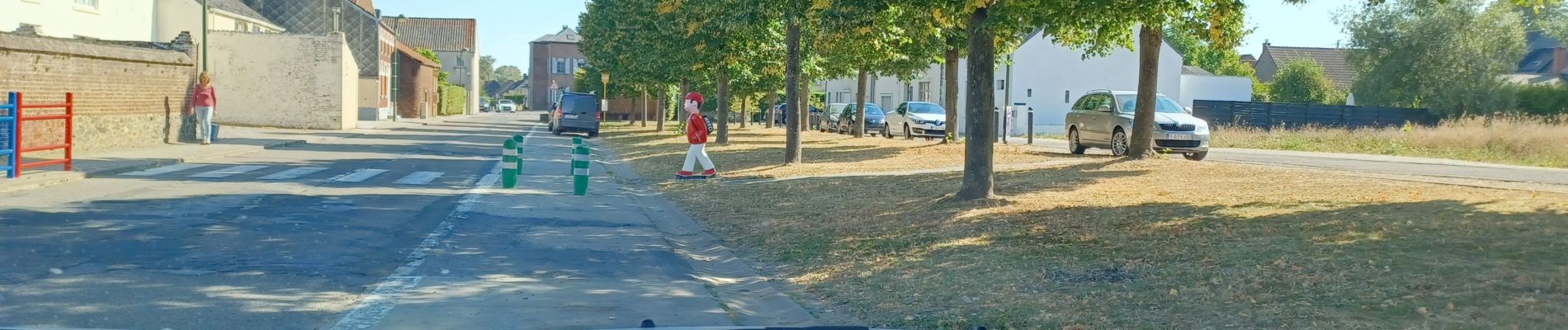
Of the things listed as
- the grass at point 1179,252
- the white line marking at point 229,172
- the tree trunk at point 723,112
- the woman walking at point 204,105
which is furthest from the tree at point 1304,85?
the white line marking at point 229,172

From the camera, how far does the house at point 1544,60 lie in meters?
72.4

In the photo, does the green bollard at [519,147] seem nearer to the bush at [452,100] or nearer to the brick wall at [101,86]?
the brick wall at [101,86]

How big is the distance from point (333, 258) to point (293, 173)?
32.5ft

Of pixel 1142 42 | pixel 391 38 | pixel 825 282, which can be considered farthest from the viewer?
pixel 391 38

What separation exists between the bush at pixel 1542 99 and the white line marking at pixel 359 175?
40.2m

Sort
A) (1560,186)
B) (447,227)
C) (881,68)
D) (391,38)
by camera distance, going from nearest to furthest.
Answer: (447,227) < (1560,186) < (881,68) < (391,38)

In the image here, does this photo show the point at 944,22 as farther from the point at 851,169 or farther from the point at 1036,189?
the point at 851,169

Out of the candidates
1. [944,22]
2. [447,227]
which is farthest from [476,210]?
[944,22]

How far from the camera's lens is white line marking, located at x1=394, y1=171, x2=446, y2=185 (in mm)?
16802

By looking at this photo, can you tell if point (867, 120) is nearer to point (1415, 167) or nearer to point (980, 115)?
point (1415, 167)

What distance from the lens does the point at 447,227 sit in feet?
36.5

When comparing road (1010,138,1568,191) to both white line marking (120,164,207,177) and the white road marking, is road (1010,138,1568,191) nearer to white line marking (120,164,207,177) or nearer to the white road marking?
the white road marking

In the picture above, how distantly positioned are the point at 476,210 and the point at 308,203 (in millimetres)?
1784

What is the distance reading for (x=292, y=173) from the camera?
1792cm
